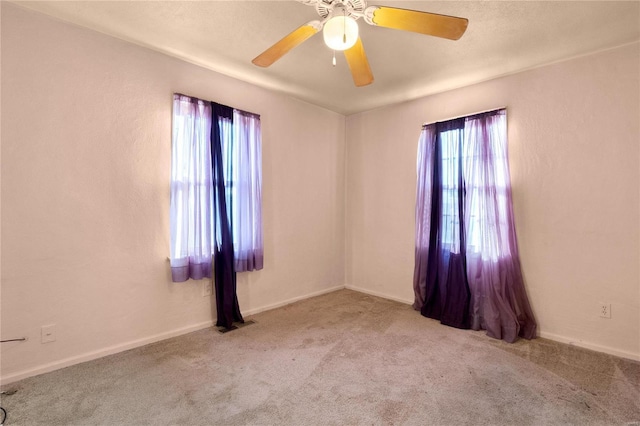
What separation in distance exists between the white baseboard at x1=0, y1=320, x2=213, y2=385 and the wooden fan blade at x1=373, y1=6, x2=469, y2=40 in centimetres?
288

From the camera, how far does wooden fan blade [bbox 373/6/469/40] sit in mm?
1488

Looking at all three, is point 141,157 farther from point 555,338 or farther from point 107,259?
point 555,338

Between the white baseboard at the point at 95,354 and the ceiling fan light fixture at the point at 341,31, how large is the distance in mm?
2679

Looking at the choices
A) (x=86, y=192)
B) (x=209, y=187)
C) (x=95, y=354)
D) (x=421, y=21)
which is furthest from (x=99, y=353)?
(x=421, y=21)

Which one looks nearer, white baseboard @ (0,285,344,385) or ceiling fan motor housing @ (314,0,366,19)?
ceiling fan motor housing @ (314,0,366,19)

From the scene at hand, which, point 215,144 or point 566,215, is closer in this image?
point 566,215

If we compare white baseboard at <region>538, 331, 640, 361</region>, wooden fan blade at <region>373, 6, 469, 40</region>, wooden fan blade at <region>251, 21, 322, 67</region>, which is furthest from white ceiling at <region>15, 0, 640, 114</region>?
white baseboard at <region>538, 331, 640, 361</region>

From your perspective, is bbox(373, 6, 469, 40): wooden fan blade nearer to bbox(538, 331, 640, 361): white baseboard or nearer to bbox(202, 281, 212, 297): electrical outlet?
bbox(202, 281, 212, 297): electrical outlet

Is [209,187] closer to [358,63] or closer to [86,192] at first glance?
[86,192]

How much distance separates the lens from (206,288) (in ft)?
9.92

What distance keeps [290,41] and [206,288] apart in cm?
231

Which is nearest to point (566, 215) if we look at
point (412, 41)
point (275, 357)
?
point (412, 41)

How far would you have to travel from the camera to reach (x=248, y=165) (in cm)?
322

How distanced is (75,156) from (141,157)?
1.45 feet
